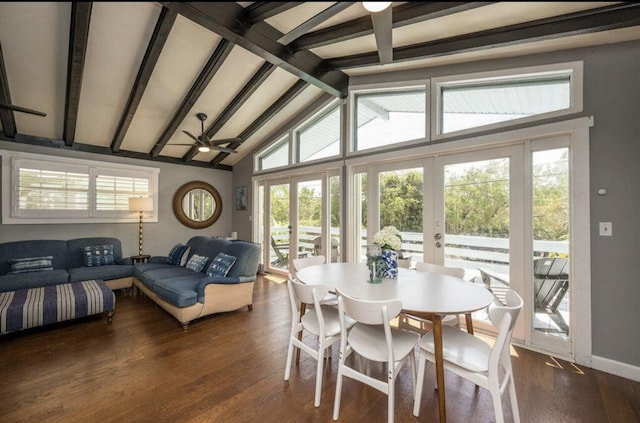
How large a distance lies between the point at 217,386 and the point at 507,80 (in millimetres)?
3909

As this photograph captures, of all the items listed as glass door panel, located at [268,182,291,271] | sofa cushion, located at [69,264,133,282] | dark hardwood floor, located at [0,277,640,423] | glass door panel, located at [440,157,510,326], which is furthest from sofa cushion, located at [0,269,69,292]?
glass door panel, located at [440,157,510,326]

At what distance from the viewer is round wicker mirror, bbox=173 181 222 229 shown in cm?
588

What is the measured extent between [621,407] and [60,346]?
182 inches

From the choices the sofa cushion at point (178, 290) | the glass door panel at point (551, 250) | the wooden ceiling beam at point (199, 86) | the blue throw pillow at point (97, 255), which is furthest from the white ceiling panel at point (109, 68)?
the glass door panel at point (551, 250)

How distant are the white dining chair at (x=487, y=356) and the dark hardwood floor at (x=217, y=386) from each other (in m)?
0.35

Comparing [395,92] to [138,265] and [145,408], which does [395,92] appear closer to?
[145,408]

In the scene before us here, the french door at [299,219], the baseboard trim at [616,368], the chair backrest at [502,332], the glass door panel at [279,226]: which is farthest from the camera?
Result: the glass door panel at [279,226]

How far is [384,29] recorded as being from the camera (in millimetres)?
1796

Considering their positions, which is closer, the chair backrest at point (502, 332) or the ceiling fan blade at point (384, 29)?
the chair backrest at point (502, 332)

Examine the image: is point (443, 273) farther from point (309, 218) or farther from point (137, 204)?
point (137, 204)

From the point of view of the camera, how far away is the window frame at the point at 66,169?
4.16 m

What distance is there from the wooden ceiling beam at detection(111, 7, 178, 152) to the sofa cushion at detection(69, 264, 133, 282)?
2090mm

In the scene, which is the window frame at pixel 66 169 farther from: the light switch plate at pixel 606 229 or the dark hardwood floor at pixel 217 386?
the light switch plate at pixel 606 229

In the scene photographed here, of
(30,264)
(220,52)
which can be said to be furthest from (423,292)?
(30,264)
